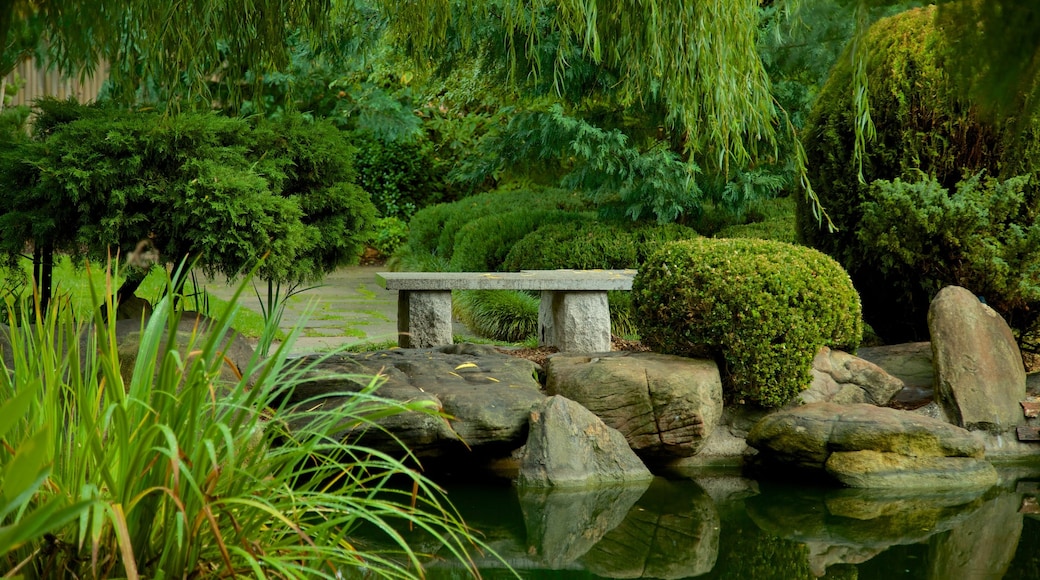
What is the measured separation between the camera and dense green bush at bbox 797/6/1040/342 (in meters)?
7.00

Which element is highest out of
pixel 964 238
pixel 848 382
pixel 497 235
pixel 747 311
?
pixel 964 238

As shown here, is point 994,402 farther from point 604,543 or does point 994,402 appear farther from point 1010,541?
point 604,543

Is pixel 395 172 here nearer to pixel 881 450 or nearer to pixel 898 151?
pixel 898 151

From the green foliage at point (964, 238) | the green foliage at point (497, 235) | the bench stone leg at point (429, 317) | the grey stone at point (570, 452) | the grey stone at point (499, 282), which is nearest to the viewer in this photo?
the grey stone at point (570, 452)

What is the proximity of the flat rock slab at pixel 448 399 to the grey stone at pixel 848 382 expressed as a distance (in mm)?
1743

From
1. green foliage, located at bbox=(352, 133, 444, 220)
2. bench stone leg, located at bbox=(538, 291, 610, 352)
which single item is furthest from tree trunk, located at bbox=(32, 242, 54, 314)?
green foliage, located at bbox=(352, 133, 444, 220)

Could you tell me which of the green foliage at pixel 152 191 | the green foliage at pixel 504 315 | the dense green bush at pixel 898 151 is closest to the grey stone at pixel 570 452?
the green foliage at pixel 152 191

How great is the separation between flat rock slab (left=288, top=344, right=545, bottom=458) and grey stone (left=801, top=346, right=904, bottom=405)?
1.74 m

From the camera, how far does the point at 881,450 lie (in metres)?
5.24

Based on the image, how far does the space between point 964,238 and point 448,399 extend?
381 centimetres

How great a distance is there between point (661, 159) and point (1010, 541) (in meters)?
5.62

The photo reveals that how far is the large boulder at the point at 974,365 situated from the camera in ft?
19.3

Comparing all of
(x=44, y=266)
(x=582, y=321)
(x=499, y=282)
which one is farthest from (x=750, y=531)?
(x=44, y=266)

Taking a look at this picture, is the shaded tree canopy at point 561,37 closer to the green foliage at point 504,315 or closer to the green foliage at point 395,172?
the green foliage at point 504,315
